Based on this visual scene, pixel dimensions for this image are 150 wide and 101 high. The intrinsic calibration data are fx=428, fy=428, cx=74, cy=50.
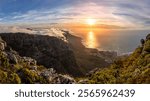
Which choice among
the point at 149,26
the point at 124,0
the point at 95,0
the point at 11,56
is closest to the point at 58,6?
the point at 95,0

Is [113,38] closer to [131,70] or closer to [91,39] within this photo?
[91,39]

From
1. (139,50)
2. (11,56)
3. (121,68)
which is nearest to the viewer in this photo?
(139,50)

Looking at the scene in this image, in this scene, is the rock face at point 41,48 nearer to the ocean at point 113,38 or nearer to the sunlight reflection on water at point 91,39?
the sunlight reflection on water at point 91,39

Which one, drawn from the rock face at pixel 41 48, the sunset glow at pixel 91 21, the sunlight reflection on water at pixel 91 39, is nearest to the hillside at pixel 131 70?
the sunlight reflection on water at pixel 91 39

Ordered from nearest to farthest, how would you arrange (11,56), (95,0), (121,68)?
(95,0), (121,68), (11,56)

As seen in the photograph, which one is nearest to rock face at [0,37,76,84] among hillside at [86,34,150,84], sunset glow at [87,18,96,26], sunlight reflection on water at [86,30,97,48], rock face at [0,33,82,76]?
rock face at [0,33,82,76]

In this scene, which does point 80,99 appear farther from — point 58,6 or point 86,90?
point 58,6

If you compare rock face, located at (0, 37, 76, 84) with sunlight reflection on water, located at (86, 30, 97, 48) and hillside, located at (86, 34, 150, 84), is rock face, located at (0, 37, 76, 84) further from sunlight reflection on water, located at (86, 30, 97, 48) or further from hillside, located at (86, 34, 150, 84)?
sunlight reflection on water, located at (86, 30, 97, 48)

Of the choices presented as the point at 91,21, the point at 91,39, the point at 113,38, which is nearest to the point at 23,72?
the point at 91,39
